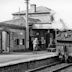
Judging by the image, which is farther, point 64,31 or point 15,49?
point 15,49

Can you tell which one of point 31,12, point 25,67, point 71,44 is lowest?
point 25,67

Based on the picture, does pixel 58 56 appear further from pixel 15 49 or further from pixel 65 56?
pixel 15 49

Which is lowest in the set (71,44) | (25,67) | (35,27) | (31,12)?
(25,67)

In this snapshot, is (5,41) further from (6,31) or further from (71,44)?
(71,44)

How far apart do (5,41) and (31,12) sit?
22018mm

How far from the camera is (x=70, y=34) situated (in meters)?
17.4

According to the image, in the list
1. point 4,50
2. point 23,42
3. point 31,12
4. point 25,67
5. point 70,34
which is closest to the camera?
point 25,67

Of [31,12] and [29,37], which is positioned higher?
[31,12]

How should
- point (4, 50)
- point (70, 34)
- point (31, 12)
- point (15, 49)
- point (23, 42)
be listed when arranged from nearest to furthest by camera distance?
point (70, 34) → point (4, 50) → point (15, 49) → point (23, 42) → point (31, 12)

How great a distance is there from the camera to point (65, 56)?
17.8m

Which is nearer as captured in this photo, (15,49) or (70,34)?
(70,34)

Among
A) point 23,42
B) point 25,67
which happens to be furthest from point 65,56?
point 23,42

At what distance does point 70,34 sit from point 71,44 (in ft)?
2.45

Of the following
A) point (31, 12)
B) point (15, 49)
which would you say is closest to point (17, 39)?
point (15, 49)
